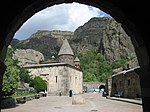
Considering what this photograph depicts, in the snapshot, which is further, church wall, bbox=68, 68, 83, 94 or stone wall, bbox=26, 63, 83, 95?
church wall, bbox=68, 68, 83, 94

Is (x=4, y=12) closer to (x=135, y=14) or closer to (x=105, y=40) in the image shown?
(x=135, y=14)

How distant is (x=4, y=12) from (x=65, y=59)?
47.0m

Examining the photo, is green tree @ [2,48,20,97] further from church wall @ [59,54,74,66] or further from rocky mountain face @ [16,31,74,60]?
rocky mountain face @ [16,31,74,60]

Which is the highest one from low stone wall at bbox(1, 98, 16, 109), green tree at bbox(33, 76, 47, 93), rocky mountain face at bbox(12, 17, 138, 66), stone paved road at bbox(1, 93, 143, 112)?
rocky mountain face at bbox(12, 17, 138, 66)

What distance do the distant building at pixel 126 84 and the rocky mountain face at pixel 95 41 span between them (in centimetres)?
2241

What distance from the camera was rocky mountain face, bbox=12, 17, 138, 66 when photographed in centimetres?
8388

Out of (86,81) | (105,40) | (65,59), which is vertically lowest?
(86,81)

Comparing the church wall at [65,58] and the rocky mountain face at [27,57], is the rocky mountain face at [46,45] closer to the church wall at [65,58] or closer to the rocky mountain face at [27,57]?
the rocky mountain face at [27,57]

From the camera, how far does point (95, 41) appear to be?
11112 cm

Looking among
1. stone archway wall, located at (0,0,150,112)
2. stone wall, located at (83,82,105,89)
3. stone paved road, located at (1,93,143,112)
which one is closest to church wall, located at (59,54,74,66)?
stone wall, located at (83,82,105,89)

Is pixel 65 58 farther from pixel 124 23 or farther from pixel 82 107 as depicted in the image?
pixel 124 23

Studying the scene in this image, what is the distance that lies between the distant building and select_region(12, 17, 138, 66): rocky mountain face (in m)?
22.4

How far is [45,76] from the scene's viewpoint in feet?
154

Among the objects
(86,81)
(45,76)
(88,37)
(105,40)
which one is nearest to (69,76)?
(45,76)
